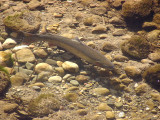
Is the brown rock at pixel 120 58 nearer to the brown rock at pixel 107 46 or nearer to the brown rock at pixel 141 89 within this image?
the brown rock at pixel 107 46

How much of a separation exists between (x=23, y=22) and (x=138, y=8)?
12.4 feet

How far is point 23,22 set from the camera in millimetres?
5520

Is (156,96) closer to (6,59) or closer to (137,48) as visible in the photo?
(137,48)

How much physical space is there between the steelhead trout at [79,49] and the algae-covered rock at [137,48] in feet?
3.09

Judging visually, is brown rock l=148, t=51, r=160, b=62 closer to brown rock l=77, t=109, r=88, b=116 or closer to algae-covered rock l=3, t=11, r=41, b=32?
brown rock l=77, t=109, r=88, b=116

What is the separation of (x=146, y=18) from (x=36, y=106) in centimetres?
469

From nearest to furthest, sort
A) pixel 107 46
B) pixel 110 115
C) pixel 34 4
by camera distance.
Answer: pixel 110 115 → pixel 107 46 → pixel 34 4

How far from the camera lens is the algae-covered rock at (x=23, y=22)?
5418mm

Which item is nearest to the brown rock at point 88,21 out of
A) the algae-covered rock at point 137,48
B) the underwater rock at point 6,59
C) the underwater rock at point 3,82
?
the algae-covered rock at point 137,48

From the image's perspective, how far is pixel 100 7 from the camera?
6.80m

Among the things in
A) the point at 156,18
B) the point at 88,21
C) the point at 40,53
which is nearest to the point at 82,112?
the point at 40,53

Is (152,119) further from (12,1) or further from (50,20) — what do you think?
(12,1)

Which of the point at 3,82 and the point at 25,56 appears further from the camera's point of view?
the point at 25,56

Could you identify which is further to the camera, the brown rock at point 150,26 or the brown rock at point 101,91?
the brown rock at point 150,26
